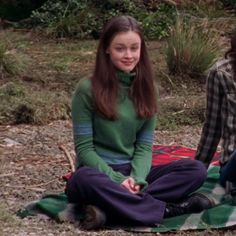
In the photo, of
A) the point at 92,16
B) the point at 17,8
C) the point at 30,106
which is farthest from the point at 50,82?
the point at 17,8

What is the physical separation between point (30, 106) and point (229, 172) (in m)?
3.02

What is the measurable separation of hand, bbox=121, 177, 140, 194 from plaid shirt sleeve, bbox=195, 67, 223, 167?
597mm

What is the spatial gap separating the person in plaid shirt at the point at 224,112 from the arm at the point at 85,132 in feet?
2.13

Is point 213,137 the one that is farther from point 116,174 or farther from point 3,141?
point 3,141

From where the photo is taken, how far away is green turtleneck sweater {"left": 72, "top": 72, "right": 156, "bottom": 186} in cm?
439

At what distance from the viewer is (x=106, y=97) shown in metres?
4.41

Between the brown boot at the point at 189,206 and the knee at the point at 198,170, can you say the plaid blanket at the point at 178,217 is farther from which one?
the knee at the point at 198,170

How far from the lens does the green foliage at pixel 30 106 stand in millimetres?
7195

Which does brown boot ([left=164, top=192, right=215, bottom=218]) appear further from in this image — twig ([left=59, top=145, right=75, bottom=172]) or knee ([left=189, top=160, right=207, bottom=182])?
twig ([left=59, top=145, right=75, bottom=172])

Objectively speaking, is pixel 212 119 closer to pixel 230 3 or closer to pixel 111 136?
pixel 111 136

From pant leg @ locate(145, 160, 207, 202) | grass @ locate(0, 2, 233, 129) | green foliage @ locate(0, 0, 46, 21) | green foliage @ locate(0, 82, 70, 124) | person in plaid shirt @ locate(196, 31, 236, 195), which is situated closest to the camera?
pant leg @ locate(145, 160, 207, 202)

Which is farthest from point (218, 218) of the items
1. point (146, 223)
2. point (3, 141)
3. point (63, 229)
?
point (3, 141)

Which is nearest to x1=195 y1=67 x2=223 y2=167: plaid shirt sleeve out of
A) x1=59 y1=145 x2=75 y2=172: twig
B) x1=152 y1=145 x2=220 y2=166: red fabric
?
x1=152 y1=145 x2=220 y2=166: red fabric

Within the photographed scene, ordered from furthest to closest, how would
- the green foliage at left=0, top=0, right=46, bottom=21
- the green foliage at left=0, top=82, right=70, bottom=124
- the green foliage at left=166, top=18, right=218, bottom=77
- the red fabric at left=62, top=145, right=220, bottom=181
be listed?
the green foliage at left=0, top=0, right=46, bottom=21, the green foliage at left=166, top=18, right=218, bottom=77, the green foliage at left=0, top=82, right=70, bottom=124, the red fabric at left=62, top=145, right=220, bottom=181
